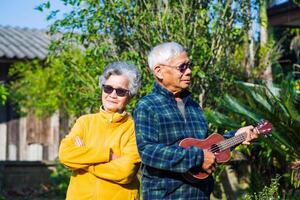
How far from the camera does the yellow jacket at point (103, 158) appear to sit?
13.8 ft

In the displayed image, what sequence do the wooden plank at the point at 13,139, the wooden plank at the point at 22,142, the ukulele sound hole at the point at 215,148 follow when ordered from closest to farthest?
the ukulele sound hole at the point at 215,148
the wooden plank at the point at 13,139
the wooden plank at the point at 22,142

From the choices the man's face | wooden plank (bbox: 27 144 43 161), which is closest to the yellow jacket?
the man's face

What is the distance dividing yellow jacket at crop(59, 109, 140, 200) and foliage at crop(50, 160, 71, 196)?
7561 mm

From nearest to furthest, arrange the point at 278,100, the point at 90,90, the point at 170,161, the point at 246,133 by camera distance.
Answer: the point at 170,161
the point at 246,133
the point at 278,100
the point at 90,90

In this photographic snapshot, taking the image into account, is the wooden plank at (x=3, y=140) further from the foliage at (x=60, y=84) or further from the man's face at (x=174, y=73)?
the man's face at (x=174, y=73)

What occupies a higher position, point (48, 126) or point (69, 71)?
point (69, 71)

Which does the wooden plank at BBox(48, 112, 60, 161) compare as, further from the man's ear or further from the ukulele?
the ukulele

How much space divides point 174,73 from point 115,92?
0.37m

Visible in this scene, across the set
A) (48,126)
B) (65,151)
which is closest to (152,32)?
(65,151)

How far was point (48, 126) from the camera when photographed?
15211mm

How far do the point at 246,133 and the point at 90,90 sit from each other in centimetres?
394

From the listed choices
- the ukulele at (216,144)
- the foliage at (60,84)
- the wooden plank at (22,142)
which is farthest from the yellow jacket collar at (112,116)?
the wooden plank at (22,142)

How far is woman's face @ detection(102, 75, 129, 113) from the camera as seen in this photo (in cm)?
429

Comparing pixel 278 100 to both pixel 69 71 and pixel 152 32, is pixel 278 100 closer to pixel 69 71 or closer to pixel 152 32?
pixel 152 32
